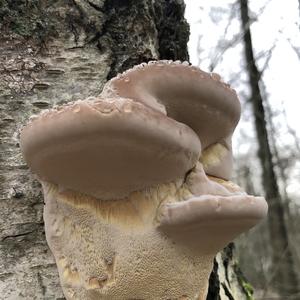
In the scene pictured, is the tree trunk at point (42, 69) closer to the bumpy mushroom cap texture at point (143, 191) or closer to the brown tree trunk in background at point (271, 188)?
the bumpy mushroom cap texture at point (143, 191)

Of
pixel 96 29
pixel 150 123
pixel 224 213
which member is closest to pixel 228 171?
pixel 224 213

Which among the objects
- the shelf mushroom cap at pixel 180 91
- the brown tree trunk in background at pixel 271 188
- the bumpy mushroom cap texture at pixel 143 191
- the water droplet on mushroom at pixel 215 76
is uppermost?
the brown tree trunk in background at pixel 271 188

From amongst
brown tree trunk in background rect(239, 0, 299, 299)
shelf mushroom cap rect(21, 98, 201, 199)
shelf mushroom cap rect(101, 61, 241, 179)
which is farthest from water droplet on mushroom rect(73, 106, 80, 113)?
brown tree trunk in background rect(239, 0, 299, 299)

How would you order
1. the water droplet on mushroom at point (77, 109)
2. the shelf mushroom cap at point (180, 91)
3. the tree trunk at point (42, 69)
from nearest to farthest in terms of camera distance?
the water droplet on mushroom at point (77, 109), the shelf mushroom cap at point (180, 91), the tree trunk at point (42, 69)

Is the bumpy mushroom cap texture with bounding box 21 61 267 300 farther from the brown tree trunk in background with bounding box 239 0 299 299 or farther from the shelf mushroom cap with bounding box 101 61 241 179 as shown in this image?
the brown tree trunk in background with bounding box 239 0 299 299

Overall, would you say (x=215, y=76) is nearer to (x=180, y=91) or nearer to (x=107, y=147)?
(x=180, y=91)

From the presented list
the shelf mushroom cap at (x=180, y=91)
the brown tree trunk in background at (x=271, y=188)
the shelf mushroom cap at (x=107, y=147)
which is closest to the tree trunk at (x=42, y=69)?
the shelf mushroom cap at (x=107, y=147)
